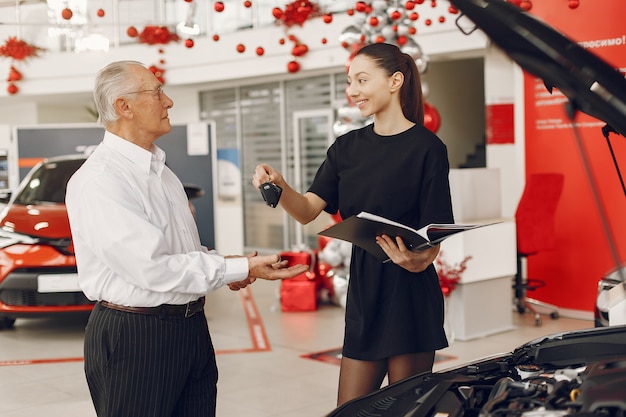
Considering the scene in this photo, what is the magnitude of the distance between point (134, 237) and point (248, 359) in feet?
10.9

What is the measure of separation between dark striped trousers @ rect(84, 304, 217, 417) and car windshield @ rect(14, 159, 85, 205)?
415 centimetres

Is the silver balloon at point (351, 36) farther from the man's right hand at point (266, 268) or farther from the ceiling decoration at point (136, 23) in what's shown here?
the man's right hand at point (266, 268)

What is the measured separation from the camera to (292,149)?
38.1ft

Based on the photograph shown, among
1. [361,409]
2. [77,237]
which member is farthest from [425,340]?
[77,237]

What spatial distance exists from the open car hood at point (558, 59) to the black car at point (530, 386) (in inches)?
17.6

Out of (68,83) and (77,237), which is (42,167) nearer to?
(77,237)

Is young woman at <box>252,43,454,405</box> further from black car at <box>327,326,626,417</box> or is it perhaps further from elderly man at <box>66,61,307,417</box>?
black car at <box>327,326,626,417</box>

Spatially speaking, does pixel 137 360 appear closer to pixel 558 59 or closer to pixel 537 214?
pixel 558 59

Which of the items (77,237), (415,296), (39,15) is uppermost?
(39,15)

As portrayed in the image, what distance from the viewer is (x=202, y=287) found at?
191 cm

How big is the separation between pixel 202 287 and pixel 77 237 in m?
0.35

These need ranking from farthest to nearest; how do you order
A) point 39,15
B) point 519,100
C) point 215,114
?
1. point 215,114
2. point 39,15
3. point 519,100

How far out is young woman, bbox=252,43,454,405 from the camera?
81.3 inches

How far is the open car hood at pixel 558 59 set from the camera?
1.29 metres
